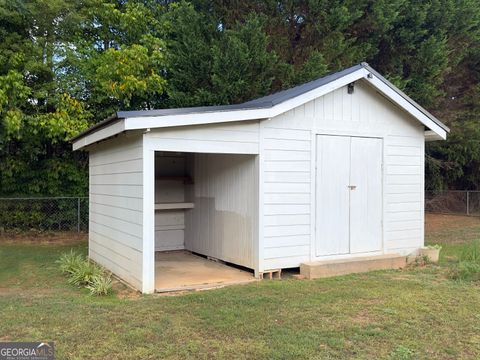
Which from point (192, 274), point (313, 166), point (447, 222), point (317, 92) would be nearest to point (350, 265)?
point (313, 166)

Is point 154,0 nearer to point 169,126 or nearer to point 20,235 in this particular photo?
point 20,235

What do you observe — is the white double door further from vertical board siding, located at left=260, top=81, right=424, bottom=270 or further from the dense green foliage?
the dense green foliage

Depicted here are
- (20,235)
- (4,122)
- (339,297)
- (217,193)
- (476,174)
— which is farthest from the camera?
(476,174)

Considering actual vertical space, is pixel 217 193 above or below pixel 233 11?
below

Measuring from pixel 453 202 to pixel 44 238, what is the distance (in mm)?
15726

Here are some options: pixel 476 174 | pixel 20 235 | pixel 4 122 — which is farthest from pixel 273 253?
pixel 476 174

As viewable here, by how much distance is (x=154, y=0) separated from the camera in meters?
14.3

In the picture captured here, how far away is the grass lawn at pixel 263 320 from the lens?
372 centimetres

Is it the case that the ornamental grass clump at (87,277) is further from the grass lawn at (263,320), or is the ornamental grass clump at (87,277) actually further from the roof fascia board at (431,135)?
the roof fascia board at (431,135)

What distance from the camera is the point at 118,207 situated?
22.1ft

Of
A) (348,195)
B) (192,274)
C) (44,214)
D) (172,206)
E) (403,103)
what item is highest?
(403,103)

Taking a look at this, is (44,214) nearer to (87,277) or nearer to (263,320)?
(87,277)

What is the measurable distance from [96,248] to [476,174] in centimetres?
1674

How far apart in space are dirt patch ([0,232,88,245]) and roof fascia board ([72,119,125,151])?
3891 mm
